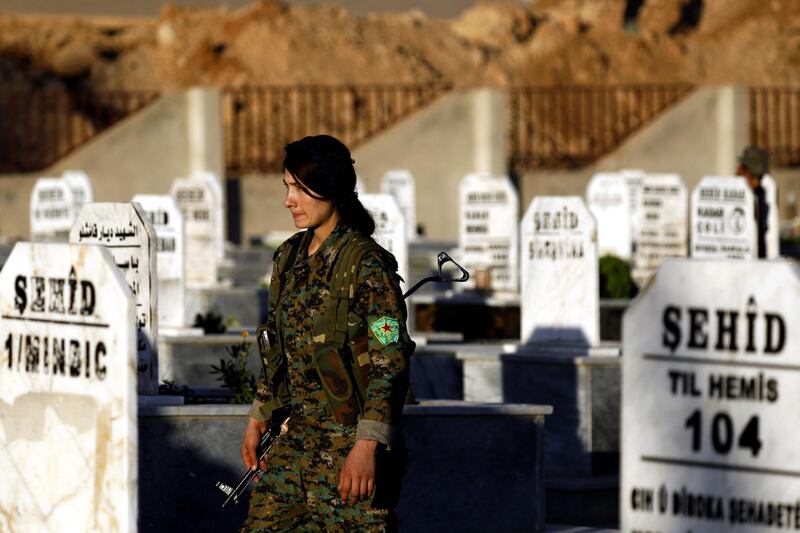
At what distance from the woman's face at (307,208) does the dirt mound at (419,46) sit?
4409 centimetres

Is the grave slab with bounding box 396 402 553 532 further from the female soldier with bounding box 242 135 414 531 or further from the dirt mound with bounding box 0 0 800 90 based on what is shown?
the dirt mound with bounding box 0 0 800 90

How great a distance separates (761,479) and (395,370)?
4.71 feet

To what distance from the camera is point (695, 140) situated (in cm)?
3575

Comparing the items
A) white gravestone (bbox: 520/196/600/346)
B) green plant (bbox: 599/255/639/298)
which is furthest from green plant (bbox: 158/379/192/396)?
green plant (bbox: 599/255/639/298)

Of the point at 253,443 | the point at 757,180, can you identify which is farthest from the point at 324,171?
the point at 757,180

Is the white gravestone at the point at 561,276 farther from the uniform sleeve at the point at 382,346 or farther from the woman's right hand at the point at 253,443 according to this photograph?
the uniform sleeve at the point at 382,346

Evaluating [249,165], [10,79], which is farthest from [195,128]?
[10,79]

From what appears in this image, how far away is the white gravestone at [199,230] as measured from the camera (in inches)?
724

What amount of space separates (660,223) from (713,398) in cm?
1614

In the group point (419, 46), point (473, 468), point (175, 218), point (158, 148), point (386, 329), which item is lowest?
point (473, 468)

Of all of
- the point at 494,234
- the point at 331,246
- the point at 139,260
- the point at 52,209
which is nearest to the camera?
the point at 331,246

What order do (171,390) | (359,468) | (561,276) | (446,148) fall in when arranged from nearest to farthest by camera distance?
(359,468), (171,390), (561,276), (446,148)

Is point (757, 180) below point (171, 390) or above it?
above

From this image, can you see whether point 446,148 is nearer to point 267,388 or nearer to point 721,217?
point 721,217
